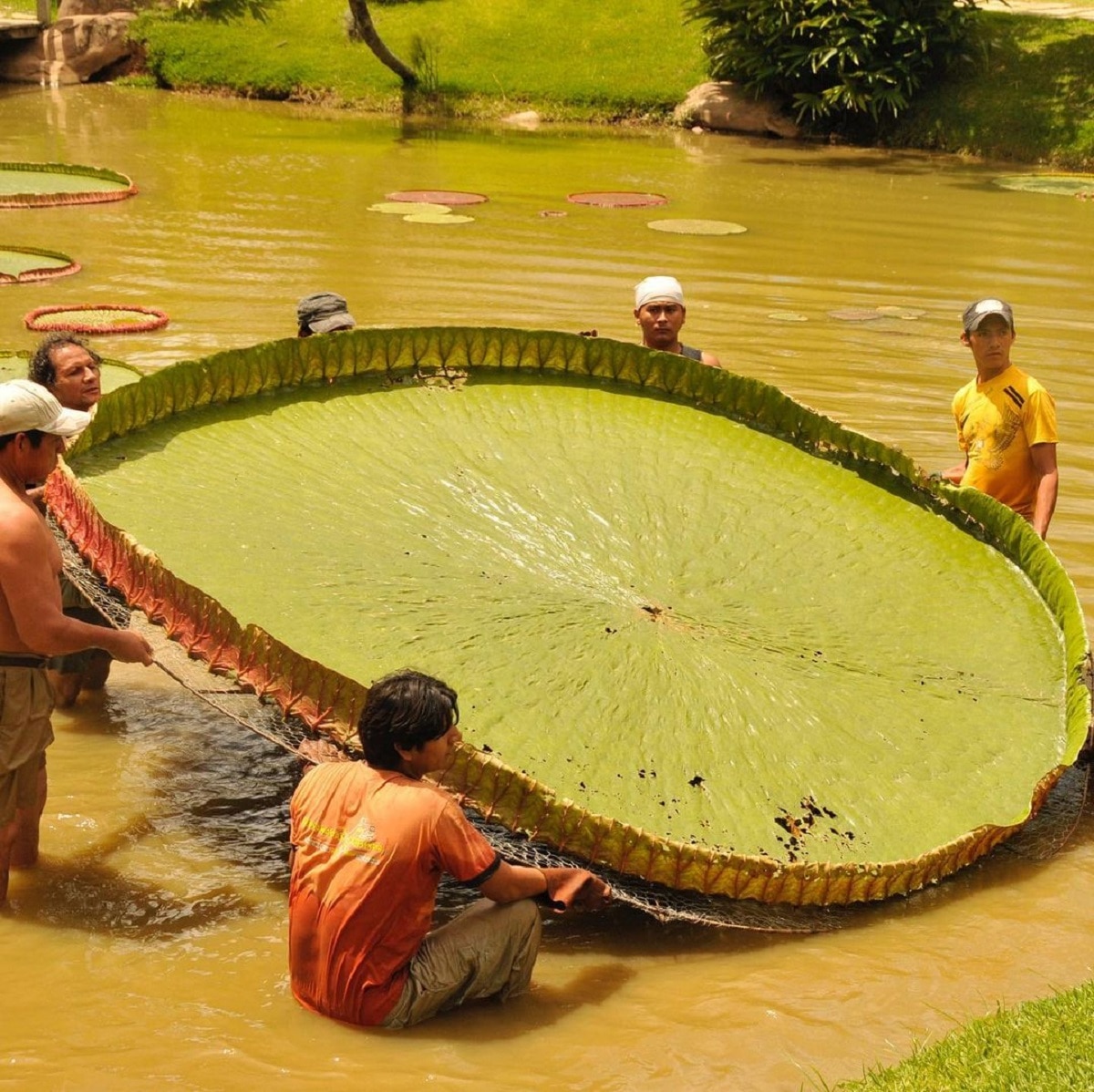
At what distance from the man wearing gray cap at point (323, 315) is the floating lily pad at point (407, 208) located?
806 cm

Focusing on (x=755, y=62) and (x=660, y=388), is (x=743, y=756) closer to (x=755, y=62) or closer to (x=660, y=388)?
(x=660, y=388)

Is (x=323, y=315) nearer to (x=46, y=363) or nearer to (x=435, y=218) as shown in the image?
(x=46, y=363)

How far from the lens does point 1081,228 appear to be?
15789 millimetres

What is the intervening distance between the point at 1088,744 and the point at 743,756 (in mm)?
1474

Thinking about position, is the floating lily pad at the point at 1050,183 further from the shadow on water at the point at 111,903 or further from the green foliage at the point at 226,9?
the shadow on water at the point at 111,903

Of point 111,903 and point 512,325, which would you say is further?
point 512,325

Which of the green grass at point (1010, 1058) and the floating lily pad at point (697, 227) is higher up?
the floating lily pad at point (697, 227)

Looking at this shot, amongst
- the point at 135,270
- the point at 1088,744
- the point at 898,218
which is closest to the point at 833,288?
the point at 898,218

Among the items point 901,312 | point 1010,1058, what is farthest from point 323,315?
point 901,312

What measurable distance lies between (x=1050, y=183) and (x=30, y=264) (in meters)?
12.4

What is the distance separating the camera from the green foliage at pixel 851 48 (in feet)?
72.1

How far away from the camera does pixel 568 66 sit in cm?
2489

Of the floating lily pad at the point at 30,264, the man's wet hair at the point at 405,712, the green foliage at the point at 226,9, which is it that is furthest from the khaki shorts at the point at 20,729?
the green foliage at the point at 226,9

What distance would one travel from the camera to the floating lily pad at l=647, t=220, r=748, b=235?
595 inches
